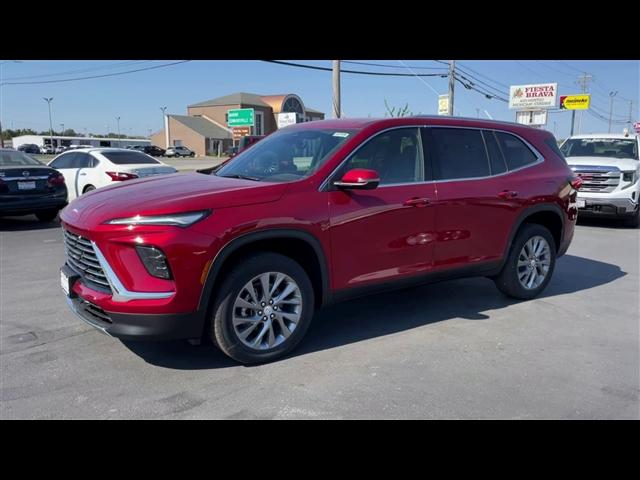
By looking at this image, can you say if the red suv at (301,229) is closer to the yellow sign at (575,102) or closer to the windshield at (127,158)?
the windshield at (127,158)

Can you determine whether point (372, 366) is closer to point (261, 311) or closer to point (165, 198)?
point (261, 311)

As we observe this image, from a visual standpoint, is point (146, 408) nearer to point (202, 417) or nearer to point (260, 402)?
point (202, 417)

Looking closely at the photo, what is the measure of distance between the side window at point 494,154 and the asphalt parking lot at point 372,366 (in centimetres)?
147

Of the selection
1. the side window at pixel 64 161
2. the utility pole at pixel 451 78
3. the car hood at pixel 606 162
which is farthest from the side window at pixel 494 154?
the utility pole at pixel 451 78

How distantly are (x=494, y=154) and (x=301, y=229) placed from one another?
258 centimetres

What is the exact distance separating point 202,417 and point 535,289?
413 centimetres

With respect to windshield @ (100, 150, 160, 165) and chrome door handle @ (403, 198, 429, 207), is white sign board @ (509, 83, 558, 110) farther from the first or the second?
chrome door handle @ (403, 198, 429, 207)

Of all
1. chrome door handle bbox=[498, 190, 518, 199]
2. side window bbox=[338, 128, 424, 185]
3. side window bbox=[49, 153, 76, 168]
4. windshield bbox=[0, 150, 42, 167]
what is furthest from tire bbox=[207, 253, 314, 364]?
side window bbox=[49, 153, 76, 168]

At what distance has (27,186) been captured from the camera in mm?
9867

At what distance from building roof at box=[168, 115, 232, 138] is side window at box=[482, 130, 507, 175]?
3299 inches

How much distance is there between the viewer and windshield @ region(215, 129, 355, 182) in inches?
168

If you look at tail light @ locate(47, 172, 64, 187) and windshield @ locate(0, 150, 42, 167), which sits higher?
windshield @ locate(0, 150, 42, 167)

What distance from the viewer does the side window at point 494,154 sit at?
17.4 feet
